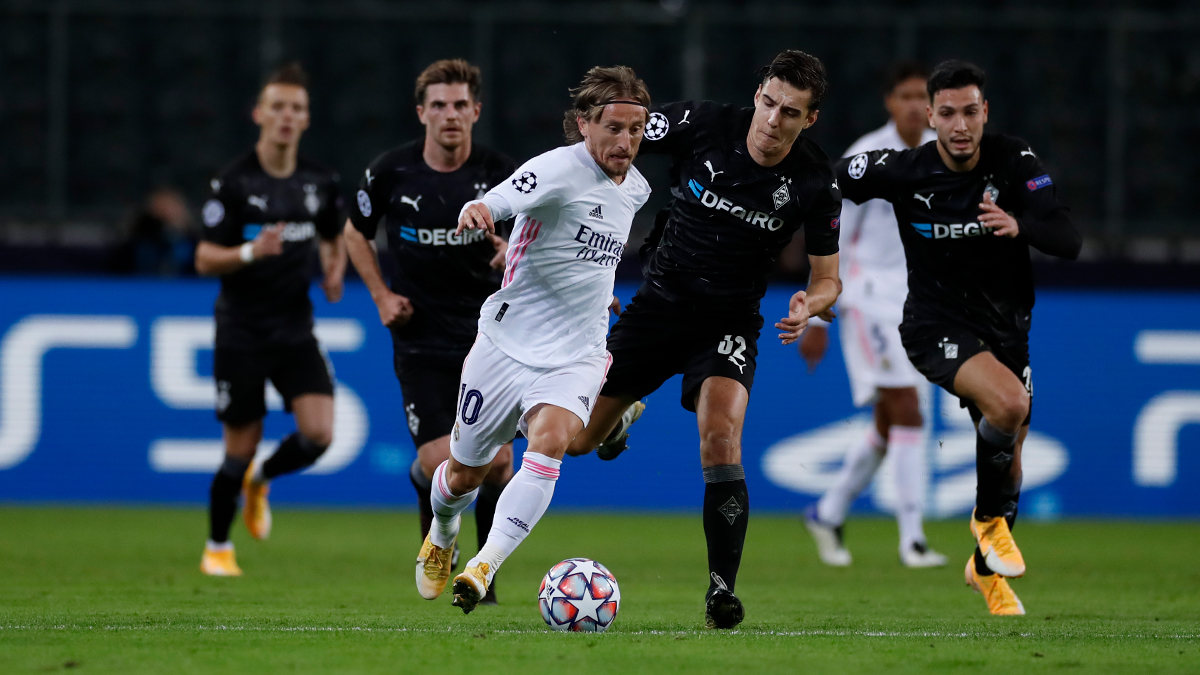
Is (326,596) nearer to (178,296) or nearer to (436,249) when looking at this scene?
(436,249)

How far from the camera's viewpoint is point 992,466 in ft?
21.9

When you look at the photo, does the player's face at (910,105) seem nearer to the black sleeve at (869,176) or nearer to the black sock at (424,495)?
the black sleeve at (869,176)

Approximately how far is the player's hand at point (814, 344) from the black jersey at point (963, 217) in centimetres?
213

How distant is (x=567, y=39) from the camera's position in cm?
1402

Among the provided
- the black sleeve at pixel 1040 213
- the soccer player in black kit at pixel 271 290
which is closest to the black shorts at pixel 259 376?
the soccer player in black kit at pixel 271 290

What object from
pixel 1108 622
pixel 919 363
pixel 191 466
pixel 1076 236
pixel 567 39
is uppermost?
pixel 567 39

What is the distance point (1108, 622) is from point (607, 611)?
7.08ft

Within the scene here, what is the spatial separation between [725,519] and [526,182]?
1536 millimetres

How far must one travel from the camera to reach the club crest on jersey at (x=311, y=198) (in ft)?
28.9

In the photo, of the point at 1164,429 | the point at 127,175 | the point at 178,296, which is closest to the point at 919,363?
the point at 1164,429

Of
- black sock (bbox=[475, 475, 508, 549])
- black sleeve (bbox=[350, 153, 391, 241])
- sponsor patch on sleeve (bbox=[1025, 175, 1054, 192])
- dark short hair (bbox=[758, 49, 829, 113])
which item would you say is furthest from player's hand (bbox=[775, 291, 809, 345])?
black sleeve (bbox=[350, 153, 391, 241])

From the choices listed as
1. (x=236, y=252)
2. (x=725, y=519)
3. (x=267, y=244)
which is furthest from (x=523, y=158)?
(x=725, y=519)

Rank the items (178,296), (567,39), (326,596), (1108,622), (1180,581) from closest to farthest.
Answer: (1108,622) < (326,596) < (1180,581) < (178,296) < (567,39)

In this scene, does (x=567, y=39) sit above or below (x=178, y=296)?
above
